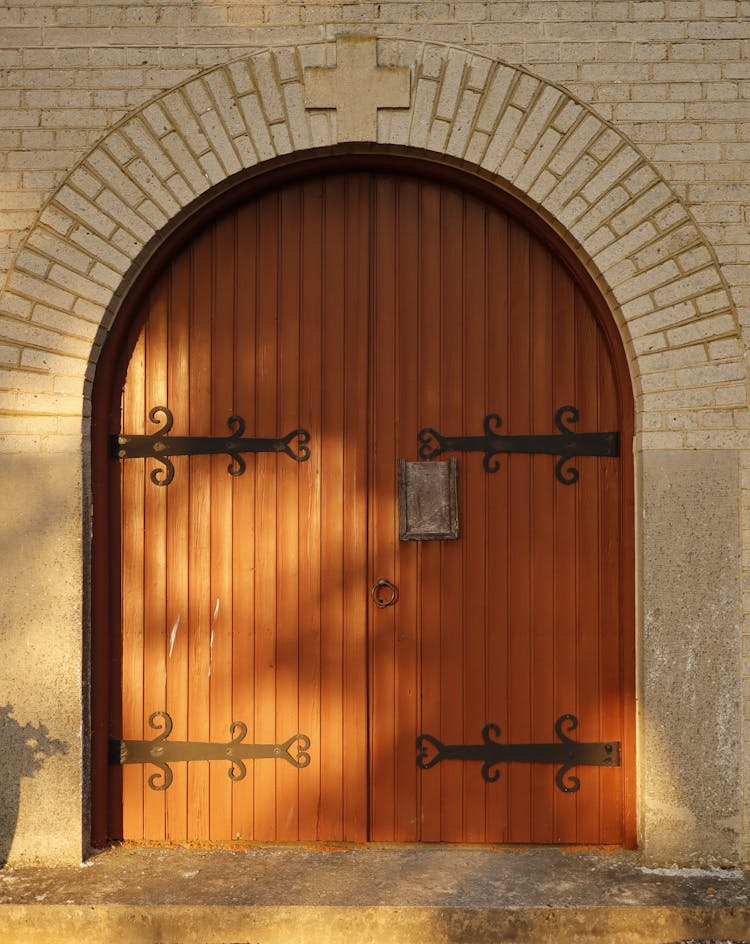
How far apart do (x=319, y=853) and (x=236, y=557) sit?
1.34 metres

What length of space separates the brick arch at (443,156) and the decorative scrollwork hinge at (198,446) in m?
0.30

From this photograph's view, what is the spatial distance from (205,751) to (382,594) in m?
1.05

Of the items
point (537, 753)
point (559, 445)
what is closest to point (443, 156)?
point (559, 445)

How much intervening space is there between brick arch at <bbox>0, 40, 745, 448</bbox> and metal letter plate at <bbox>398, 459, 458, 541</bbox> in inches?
33.9

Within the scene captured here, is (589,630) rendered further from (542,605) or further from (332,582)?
(332,582)

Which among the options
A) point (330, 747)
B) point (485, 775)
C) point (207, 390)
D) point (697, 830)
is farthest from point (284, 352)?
point (697, 830)

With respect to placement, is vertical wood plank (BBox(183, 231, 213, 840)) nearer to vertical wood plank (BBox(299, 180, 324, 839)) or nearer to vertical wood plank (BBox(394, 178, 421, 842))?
vertical wood plank (BBox(299, 180, 324, 839))

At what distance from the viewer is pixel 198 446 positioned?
13.9ft

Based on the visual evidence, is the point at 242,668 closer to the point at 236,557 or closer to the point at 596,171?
the point at 236,557

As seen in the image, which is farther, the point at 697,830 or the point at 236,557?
the point at 236,557

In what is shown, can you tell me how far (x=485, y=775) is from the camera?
421 cm

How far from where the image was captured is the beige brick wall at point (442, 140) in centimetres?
395

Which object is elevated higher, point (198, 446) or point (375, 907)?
point (198, 446)

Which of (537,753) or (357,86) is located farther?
(537,753)
